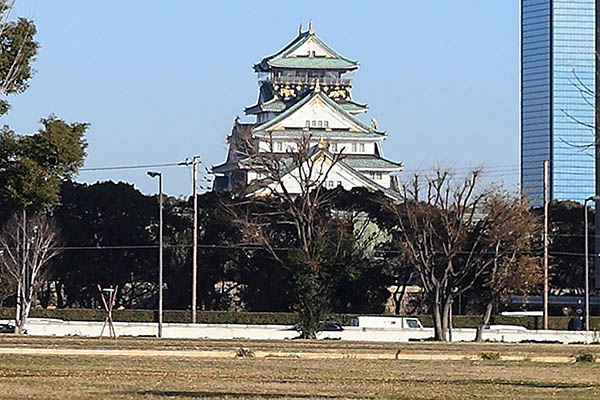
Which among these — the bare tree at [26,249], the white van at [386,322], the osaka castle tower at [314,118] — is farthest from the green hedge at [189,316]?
the osaka castle tower at [314,118]

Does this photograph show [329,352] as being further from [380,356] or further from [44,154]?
[44,154]

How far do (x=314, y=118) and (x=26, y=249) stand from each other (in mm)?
36223

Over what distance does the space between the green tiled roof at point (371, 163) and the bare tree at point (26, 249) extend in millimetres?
32307

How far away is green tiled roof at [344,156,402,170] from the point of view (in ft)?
312

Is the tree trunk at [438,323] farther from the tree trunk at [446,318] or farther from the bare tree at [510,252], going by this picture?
the bare tree at [510,252]

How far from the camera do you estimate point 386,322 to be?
2372 inches

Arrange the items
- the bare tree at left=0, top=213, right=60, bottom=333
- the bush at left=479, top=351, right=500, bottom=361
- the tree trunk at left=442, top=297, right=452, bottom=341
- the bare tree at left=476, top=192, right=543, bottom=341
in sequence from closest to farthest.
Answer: the bush at left=479, top=351, right=500, bottom=361, the tree trunk at left=442, top=297, right=452, bottom=341, the bare tree at left=476, top=192, right=543, bottom=341, the bare tree at left=0, top=213, right=60, bottom=333

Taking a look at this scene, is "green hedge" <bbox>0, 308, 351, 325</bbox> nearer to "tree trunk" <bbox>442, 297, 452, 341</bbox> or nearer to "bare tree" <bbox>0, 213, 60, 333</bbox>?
"bare tree" <bbox>0, 213, 60, 333</bbox>

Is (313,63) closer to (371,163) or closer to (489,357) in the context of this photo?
(371,163)

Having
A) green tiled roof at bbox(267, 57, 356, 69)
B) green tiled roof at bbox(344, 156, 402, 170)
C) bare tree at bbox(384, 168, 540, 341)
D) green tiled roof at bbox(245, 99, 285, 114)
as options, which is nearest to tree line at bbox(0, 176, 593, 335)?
bare tree at bbox(384, 168, 540, 341)

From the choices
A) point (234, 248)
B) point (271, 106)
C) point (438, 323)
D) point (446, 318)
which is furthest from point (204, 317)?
point (271, 106)

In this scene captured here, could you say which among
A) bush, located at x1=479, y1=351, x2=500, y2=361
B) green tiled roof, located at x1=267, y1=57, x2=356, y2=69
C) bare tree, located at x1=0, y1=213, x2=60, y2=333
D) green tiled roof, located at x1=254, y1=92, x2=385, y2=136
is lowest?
bush, located at x1=479, y1=351, x2=500, y2=361

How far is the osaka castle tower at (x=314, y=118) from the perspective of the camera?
291ft

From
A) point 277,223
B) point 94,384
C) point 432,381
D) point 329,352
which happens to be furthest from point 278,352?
point 277,223
